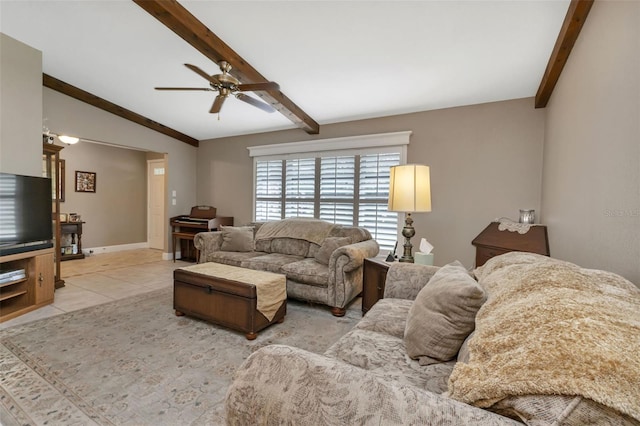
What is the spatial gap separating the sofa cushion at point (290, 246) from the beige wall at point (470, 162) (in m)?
1.51

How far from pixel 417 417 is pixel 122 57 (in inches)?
163

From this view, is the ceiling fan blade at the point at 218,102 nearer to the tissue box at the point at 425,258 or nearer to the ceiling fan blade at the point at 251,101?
the ceiling fan blade at the point at 251,101

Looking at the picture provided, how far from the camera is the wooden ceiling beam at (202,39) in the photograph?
7.30ft

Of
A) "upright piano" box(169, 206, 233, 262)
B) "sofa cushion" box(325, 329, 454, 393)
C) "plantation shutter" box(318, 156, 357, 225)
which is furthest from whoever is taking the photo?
"upright piano" box(169, 206, 233, 262)

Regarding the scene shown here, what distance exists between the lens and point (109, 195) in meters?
6.26

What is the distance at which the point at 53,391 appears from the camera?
1676mm

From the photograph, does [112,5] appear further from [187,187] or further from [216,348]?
[187,187]

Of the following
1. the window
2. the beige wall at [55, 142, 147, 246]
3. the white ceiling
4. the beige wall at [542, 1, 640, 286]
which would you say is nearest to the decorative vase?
the beige wall at [542, 1, 640, 286]

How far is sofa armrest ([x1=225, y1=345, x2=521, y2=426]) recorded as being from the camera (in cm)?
61

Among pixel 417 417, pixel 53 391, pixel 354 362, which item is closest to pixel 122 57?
pixel 53 391

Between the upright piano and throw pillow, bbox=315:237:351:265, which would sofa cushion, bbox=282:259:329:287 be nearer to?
throw pillow, bbox=315:237:351:265

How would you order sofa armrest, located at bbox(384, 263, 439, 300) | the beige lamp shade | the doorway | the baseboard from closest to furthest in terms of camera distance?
sofa armrest, located at bbox(384, 263, 439, 300), the beige lamp shade, the baseboard, the doorway

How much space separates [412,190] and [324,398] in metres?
2.14

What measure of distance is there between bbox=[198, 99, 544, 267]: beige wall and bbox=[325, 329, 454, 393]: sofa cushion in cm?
253
